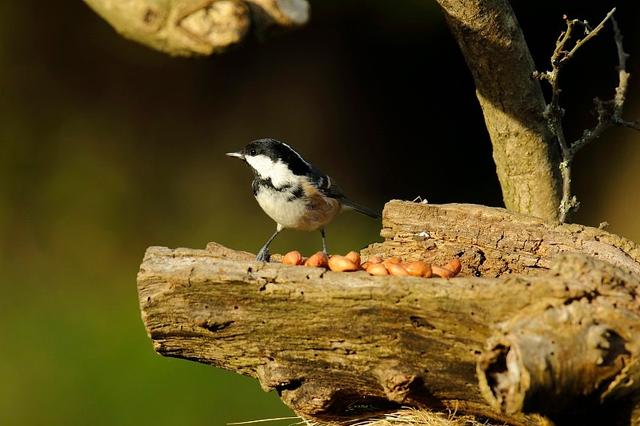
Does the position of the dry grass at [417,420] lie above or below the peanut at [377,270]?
below

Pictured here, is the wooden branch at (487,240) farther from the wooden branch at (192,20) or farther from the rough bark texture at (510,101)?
the wooden branch at (192,20)

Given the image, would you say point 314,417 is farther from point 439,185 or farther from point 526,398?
point 439,185

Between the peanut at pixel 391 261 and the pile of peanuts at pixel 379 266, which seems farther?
the peanut at pixel 391 261

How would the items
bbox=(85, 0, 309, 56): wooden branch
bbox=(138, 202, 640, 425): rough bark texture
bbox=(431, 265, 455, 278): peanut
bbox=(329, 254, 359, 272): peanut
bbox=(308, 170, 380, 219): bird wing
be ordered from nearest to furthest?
bbox=(138, 202, 640, 425): rough bark texture < bbox=(329, 254, 359, 272): peanut < bbox=(431, 265, 455, 278): peanut < bbox=(85, 0, 309, 56): wooden branch < bbox=(308, 170, 380, 219): bird wing

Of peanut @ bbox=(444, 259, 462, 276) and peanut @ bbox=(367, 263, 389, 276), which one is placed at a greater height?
peanut @ bbox=(444, 259, 462, 276)

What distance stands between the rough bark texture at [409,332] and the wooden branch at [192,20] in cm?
93

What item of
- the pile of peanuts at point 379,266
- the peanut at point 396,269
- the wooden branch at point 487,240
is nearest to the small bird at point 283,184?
the wooden branch at point 487,240

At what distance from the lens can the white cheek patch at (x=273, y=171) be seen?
13.2ft

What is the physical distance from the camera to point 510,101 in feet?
10.7

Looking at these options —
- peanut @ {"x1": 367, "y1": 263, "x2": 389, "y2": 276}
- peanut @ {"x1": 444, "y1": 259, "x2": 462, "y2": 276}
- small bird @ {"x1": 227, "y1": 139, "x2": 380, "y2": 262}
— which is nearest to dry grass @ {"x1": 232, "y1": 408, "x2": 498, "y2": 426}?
peanut @ {"x1": 367, "y1": 263, "x2": 389, "y2": 276}

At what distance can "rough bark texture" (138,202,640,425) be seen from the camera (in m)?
2.18

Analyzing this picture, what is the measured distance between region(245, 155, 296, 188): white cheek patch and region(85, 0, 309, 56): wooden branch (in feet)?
2.11

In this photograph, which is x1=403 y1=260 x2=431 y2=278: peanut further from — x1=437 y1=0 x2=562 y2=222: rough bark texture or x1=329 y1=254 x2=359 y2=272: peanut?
x1=437 y1=0 x2=562 y2=222: rough bark texture

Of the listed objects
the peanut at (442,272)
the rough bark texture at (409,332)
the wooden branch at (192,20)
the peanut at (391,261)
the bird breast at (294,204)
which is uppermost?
the wooden branch at (192,20)
